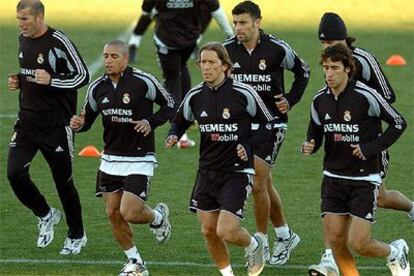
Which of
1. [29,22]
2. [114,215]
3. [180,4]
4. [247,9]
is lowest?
[114,215]

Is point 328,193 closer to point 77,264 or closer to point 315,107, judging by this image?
point 315,107

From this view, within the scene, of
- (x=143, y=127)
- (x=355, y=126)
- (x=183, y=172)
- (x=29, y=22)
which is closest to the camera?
(x=355, y=126)

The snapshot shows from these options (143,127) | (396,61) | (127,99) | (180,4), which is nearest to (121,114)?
(127,99)

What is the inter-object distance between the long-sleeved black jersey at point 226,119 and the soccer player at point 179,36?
19.6ft

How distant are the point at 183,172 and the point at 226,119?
496 cm

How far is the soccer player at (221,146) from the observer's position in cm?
1081

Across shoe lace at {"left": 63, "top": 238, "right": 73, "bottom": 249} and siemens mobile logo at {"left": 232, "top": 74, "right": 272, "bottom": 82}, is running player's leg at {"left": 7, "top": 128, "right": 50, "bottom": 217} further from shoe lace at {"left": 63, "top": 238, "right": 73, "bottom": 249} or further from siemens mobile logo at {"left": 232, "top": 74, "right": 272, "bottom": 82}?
siemens mobile logo at {"left": 232, "top": 74, "right": 272, "bottom": 82}

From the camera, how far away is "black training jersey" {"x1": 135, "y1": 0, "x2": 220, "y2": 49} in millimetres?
17281

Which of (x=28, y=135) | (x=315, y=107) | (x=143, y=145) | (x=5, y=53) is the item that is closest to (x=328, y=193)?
(x=315, y=107)

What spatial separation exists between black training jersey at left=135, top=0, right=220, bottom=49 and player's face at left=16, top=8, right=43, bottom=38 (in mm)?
5236

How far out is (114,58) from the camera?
37.2ft

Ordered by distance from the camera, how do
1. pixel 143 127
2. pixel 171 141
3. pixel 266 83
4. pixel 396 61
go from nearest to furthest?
pixel 171 141 → pixel 143 127 → pixel 266 83 → pixel 396 61

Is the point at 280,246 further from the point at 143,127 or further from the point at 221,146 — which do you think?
the point at 143,127

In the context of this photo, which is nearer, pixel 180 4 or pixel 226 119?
pixel 226 119
